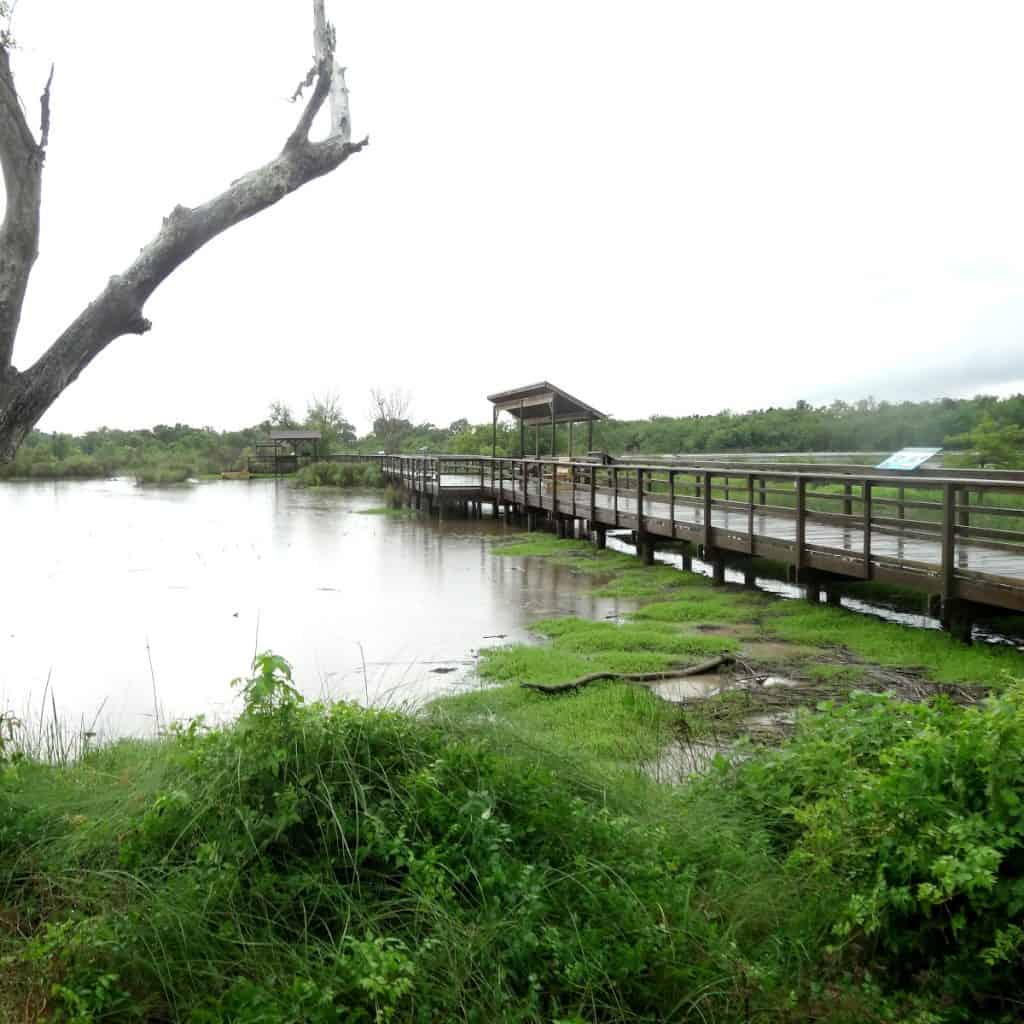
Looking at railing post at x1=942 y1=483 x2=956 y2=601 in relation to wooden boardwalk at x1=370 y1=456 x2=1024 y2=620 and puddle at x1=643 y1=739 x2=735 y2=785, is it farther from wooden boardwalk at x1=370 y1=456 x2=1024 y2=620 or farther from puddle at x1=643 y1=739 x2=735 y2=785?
puddle at x1=643 y1=739 x2=735 y2=785

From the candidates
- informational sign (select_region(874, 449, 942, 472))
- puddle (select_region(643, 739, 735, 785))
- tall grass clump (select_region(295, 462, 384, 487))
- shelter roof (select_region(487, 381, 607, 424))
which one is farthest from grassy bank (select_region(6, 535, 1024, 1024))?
tall grass clump (select_region(295, 462, 384, 487))

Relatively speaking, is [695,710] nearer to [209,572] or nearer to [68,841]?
[68,841]

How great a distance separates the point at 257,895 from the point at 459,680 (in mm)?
4672

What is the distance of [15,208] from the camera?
145 inches

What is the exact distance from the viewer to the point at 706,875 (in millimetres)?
3061

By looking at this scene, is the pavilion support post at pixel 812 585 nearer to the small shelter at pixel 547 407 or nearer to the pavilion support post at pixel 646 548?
the pavilion support post at pixel 646 548

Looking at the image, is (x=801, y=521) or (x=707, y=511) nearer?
(x=801, y=521)

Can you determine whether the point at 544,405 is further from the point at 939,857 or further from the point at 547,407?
the point at 939,857

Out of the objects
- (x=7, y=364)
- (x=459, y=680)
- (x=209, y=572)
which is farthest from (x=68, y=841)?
(x=209, y=572)

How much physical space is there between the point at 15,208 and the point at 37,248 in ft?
0.53

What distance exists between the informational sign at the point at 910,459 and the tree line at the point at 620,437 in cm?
Answer: 436

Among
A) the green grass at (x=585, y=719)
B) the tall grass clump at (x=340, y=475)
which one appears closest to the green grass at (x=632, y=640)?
the green grass at (x=585, y=719)

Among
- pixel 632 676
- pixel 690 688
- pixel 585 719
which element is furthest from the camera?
pixel 632 676

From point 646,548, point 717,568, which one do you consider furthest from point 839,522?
point 646,548
